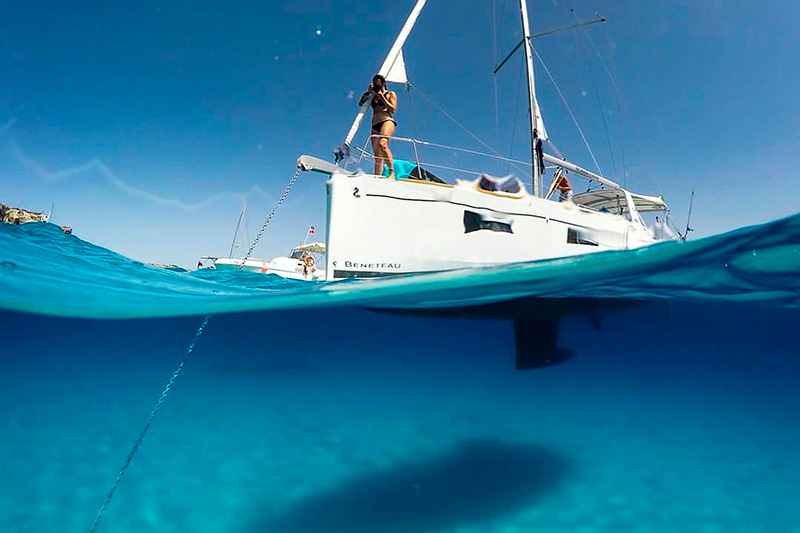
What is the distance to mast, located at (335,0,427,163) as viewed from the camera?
9.81 m

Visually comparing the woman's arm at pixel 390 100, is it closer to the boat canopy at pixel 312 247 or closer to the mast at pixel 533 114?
the mast at pixel 533 114

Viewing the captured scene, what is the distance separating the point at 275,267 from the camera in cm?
2216

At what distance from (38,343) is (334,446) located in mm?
8411

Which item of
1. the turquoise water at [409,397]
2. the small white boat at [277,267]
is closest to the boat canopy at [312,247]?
the small white boat at [277,267]

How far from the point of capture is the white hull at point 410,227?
30.5 ft

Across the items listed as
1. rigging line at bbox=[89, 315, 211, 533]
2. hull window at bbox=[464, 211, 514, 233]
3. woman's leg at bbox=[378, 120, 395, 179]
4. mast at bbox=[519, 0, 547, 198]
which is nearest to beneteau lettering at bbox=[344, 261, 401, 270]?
hull window at bbox=[464, 211, 514, 233]

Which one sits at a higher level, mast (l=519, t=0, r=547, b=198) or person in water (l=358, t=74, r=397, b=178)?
mast (l=519, t=0, r=547, b=198)

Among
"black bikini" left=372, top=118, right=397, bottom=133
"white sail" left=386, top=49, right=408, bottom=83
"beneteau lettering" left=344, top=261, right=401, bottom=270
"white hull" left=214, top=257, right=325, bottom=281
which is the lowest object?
"beneteau lettering" left=344, top=261, right=401, bottom=270

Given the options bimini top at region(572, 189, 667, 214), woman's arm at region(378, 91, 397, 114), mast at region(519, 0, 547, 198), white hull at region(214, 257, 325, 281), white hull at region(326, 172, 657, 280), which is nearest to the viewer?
white hull at region(326, 172, 657, 280)

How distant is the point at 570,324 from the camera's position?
34.0ft

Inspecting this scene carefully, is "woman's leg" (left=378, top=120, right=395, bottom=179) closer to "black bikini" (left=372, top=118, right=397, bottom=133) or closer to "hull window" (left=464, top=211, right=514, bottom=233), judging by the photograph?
"black bikini" (left=372, top=118, right=397, bottom=133)

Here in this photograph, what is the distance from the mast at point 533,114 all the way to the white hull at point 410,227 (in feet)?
17.4

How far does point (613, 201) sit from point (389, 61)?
11438 millimetres

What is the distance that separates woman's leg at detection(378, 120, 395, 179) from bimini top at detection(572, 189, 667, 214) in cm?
1071
